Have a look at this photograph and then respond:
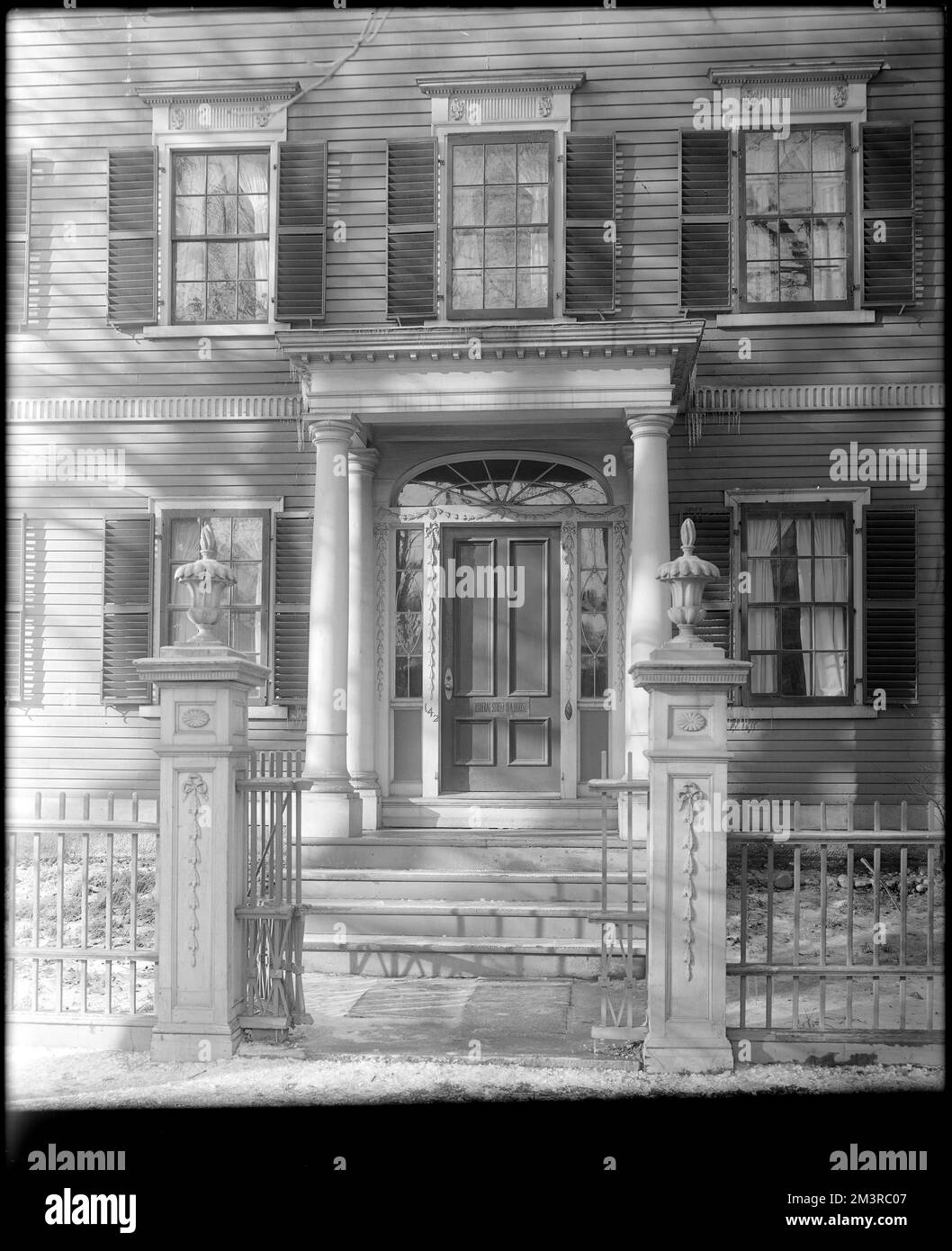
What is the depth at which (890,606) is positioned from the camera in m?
10.7

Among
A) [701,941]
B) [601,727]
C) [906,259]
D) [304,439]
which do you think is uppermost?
[906,259]

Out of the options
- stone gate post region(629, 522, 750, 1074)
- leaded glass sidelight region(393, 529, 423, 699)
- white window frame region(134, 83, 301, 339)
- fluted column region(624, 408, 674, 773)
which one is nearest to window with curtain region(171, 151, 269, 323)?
white window frame region(134, 83, 301, 339)

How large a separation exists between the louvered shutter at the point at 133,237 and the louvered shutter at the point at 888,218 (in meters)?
5.98

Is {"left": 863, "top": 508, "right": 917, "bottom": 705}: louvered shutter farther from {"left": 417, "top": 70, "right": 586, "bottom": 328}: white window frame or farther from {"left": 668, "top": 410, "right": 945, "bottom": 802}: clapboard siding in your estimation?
{"left": 417, "top": 70, "right": 586, "bottom": 328}: white window frame

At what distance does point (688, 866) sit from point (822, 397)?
6167 mm

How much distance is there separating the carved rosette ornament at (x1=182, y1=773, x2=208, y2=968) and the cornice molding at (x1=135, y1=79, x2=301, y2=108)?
7373 millimetres

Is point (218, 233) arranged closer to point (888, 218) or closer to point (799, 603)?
point (888, 218)

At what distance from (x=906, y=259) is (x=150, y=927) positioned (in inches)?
314

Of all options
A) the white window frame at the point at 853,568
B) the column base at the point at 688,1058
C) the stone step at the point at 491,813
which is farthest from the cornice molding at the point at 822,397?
the column base at the point at 688,1058

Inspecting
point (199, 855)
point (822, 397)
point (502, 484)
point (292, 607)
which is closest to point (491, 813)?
point (292, 607)

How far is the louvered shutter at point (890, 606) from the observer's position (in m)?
10.6

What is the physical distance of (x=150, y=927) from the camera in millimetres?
9672

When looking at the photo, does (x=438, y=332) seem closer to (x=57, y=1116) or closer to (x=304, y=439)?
(x=304, y=439)
